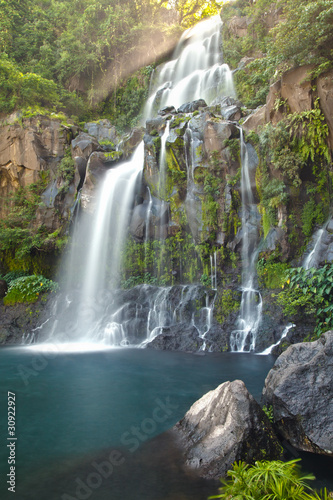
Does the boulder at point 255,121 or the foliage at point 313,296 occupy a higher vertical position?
the boulder at point 255,121

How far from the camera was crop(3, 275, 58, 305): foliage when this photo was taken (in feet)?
53.3

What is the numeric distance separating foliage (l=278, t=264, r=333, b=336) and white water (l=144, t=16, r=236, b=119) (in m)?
15.6

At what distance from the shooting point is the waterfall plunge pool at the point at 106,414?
411 cm

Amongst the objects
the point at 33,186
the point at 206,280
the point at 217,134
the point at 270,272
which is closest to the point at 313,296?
the point at 270,272

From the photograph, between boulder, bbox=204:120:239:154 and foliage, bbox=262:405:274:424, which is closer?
foliage, bbox=262:405:274:424

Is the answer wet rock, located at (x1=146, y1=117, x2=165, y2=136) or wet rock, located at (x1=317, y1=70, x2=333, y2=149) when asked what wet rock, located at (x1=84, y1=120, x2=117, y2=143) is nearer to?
wet rock, located at (x1=146, y1=117, x2=165, y2=136)

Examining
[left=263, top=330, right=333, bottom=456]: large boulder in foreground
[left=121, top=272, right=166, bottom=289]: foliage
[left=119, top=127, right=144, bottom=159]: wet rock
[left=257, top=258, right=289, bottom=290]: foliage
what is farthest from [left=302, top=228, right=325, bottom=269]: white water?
[left=119, top=127, right=144, bottom=159]: wet rock

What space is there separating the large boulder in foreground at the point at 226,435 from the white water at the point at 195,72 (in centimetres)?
2138

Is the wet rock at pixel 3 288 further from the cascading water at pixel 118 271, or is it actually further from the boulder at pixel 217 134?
the boulder at pixel 217 134

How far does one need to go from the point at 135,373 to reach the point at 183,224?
29.1ft

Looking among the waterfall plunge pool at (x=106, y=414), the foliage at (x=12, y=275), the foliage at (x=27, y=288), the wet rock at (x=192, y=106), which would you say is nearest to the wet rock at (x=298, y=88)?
the wet rock at (x=192, y=106)

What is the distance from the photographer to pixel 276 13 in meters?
21.9

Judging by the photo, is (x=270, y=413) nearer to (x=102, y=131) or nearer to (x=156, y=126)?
(x=156, y=126)

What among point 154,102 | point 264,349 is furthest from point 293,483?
point 154,102
